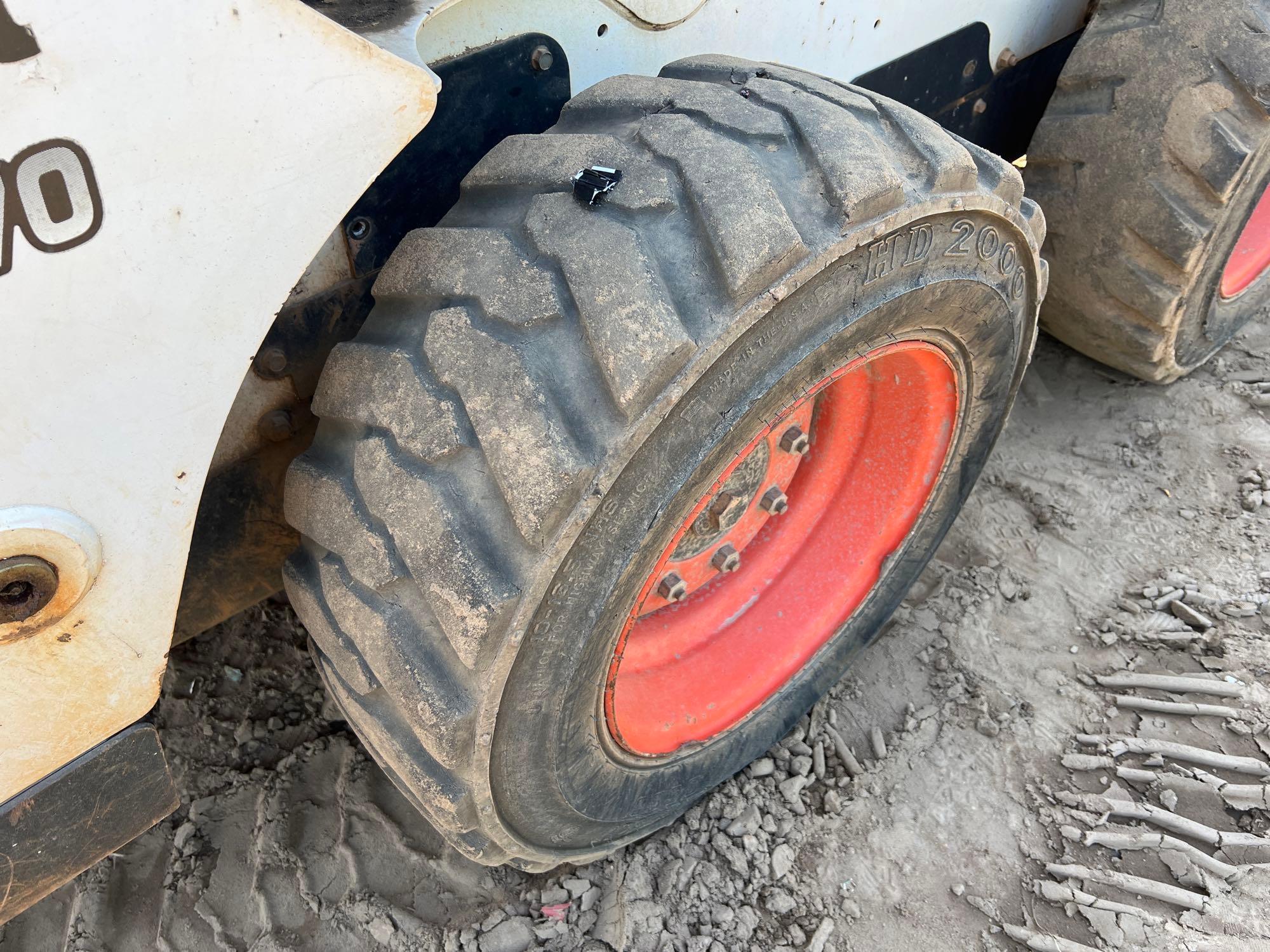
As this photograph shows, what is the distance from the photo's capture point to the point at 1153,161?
2029mm

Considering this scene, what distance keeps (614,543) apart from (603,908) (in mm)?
904

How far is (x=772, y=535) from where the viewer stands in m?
1.94

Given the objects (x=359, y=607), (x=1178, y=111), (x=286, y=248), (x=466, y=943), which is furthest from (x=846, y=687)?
(x=286, y=248)

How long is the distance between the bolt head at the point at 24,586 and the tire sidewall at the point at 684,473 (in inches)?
19.4

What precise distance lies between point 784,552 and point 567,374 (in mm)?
1010

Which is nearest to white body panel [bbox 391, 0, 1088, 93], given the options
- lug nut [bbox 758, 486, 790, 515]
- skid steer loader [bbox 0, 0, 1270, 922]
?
skid steer loader [bbox 0, 0, 1270, 922]

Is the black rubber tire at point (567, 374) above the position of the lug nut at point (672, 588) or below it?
above

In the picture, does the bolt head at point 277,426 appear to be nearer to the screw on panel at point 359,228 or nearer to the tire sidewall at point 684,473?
the screw on panel at point 359,228

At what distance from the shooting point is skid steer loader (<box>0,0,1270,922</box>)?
79 cm

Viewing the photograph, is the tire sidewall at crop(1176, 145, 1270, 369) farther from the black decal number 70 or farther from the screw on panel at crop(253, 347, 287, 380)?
the black decal number 70

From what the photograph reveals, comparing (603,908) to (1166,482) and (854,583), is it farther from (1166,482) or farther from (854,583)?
(1166,482)

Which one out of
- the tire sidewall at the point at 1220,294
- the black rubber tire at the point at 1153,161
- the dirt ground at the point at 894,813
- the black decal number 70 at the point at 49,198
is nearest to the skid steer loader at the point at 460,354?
the black decal number 70 at the point at 49,198

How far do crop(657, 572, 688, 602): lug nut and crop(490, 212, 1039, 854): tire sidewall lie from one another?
0.91 feet

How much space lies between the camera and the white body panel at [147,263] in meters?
0.72
